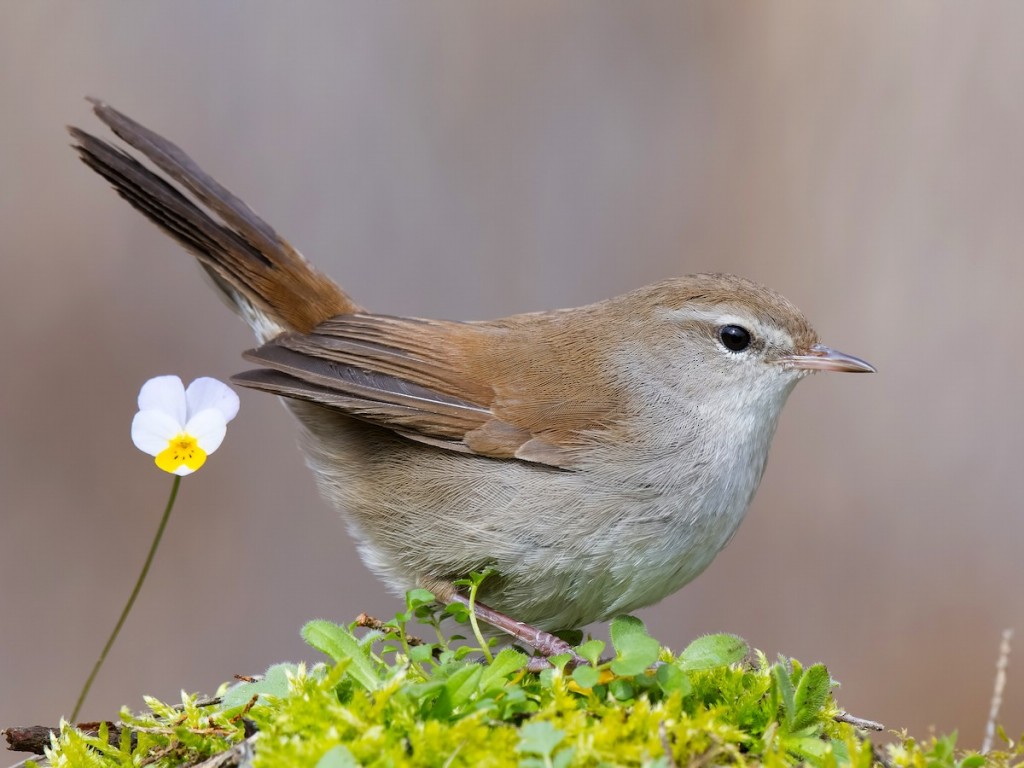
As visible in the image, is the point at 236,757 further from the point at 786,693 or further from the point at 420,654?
the point at 786,693

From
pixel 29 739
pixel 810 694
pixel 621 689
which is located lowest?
pixel 29 739

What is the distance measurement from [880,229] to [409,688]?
15.3 ft

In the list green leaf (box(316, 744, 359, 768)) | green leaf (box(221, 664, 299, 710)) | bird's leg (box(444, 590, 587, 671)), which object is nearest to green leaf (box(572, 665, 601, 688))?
green leaf (box(316, 744, 359, 768))

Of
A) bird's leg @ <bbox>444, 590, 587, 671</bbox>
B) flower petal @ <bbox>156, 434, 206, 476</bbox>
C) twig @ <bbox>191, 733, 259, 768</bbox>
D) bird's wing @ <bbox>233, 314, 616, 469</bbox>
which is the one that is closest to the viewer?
twig @ <bbox>191, 733, 259, 768</bbox>

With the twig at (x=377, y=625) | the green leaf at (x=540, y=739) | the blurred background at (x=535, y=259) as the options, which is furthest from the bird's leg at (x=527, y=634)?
the blurred background at (x=535, y=259)

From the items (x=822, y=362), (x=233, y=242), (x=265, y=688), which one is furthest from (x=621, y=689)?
(x=233, y=242)

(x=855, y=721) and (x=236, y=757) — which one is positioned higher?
(x=855, y=721)

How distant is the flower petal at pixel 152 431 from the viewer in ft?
8.63

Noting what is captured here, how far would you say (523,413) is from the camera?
3.30m

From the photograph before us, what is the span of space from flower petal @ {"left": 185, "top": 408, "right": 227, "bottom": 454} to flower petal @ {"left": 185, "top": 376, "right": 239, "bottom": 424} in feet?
0.12

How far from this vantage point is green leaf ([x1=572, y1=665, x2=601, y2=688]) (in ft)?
6.91

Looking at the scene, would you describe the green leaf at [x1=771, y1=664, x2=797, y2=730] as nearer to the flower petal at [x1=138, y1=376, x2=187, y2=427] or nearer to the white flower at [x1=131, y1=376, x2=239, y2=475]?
the white flower at [x1=131, y1=376, x2=239, y2=475]

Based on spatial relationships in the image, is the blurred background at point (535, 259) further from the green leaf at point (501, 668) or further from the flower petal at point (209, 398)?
the green leaf at point (501, 668)

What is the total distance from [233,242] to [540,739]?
239 cm
